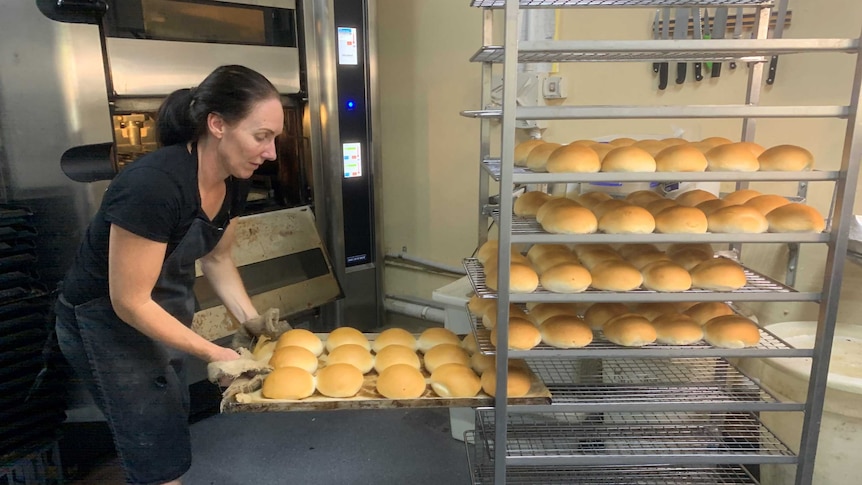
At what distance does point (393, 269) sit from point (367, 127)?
816mm

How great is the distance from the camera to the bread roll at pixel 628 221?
4.26ft

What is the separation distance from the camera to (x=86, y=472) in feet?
6.98

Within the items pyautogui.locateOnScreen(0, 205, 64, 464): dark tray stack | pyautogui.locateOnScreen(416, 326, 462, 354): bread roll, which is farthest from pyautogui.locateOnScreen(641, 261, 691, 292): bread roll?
pyautogui.locateOnScreen(0, 205, 64, 464): dark tray stack

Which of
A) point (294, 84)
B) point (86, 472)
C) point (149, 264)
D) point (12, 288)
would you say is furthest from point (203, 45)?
point (86, 472)

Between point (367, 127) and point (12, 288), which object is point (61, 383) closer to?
point (12, 288)

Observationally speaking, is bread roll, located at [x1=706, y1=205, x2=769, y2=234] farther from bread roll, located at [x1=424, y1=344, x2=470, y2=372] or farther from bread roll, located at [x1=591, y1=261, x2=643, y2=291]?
bread roll, located at [x1=424, y1=344, x2=470, y2=372]

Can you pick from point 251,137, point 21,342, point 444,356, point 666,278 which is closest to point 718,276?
point 666,278

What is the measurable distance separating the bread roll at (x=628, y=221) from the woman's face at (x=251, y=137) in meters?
0.83

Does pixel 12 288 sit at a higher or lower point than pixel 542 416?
higher

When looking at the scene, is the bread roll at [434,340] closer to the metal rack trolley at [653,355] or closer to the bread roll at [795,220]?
the metal rack trolley at [653,355]

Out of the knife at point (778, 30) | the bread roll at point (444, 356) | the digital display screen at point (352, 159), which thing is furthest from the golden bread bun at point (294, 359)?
the knife at point (778, 30)

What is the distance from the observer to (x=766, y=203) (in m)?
1.40

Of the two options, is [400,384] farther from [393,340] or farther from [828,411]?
[828,411]

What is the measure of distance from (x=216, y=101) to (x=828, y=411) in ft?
5.65
